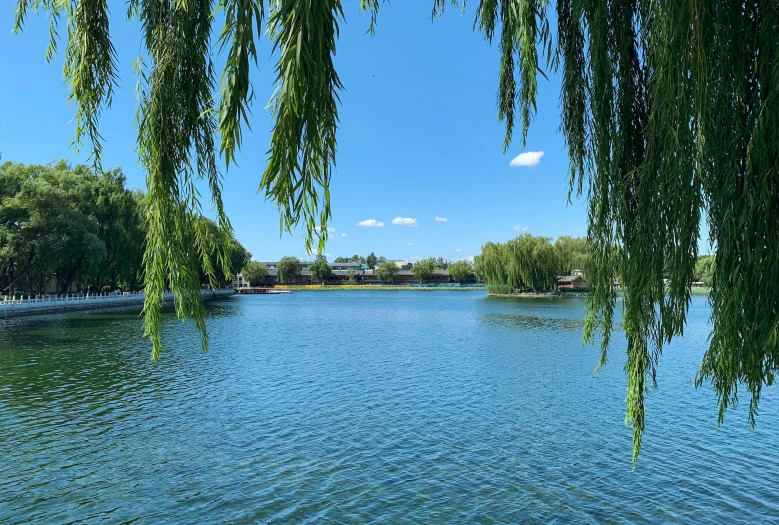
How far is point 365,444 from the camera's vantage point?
8727 millimetres

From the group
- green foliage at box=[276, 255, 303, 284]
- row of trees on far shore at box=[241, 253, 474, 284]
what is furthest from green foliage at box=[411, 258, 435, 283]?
green foliage at box=[276, 255, 303, 284]

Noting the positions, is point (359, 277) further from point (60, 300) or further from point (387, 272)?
point (60, 300)

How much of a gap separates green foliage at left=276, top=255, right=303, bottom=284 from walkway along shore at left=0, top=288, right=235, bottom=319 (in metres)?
64.0

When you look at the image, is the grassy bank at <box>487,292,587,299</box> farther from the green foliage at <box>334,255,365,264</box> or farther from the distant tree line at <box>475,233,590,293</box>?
the green foliage at <box>334,255,365,264</box>

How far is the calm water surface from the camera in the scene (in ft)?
21.4

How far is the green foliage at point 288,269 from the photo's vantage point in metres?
113

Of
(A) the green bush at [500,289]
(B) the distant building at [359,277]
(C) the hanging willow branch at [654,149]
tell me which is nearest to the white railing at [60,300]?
(C) the hanging willow branch at [654,149]

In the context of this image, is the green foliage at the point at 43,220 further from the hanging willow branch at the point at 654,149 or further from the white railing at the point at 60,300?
the hanging willow branch at the point at 654,149

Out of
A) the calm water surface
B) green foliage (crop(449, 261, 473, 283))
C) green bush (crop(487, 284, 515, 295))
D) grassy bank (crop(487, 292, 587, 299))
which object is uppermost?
green foliage (crop(449, 261, 473, 283))

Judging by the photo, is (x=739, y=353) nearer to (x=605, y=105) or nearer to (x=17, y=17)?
(x=605, y=105)

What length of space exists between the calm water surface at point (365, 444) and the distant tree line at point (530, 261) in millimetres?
39638

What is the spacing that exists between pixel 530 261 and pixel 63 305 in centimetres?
4472

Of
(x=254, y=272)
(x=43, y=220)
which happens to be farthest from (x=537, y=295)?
(x=254, y=272)

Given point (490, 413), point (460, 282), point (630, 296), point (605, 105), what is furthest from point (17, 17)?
point (460, 282)
